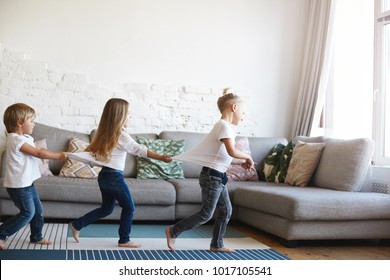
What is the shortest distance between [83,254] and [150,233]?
95 centimetres

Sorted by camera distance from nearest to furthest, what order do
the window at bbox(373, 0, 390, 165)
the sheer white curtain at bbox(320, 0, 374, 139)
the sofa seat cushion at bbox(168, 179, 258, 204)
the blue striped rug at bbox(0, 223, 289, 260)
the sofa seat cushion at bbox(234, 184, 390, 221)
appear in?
the blue striped rug at bbox(0, 223, 289, 260)
the sofa seat cushion at bbox(234, 184, 390, 221)
the sofa seat cushion at bbox(168, 179, 258, 204)
the window at bbox(373, 0, 390, 165)
the sheer white curtain at bbox(320, 0, 374, 139)

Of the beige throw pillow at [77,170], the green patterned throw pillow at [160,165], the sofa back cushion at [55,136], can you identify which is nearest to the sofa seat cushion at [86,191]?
the beige throw pillow at [77,170]

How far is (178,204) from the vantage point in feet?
14.7

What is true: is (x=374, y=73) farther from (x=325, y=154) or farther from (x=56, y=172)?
(x=56, y=172)

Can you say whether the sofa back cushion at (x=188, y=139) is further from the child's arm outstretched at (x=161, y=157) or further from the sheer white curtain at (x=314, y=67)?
A: the child's arm outstretched at (x=161, y=157)

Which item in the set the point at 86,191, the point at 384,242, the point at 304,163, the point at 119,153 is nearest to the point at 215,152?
the point at 119,153

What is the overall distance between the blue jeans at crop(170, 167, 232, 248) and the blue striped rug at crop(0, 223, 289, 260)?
0.48 feet

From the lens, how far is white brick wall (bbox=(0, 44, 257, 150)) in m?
5.22

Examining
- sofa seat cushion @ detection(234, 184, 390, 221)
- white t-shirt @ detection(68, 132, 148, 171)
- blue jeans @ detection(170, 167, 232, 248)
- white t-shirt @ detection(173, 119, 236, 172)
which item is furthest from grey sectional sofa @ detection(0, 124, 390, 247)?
white t-shirt @ detection(68, 132, 148, 171)

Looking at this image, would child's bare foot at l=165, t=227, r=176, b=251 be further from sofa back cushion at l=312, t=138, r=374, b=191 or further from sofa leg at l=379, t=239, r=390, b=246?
sofa leg at l=379, t=239, r=390, b=246

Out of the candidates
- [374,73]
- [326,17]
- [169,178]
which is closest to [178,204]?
[169,178]

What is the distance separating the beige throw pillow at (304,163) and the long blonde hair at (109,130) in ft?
6.21

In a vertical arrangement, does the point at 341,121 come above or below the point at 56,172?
above
